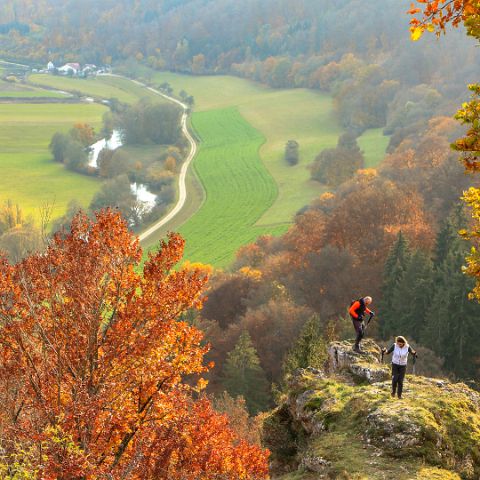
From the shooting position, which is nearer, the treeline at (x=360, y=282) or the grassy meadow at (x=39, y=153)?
the treeline at (x=360, y=282)

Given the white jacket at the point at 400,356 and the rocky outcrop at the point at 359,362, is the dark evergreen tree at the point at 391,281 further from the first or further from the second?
the white jacket at the point at 400,356

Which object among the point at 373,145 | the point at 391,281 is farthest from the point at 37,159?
the point at 391,281

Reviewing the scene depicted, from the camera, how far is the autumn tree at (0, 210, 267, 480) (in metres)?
16.2

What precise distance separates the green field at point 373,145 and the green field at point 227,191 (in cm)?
1981

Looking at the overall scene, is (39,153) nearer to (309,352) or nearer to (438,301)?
(438,301)

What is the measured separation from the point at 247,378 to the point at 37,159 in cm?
10361

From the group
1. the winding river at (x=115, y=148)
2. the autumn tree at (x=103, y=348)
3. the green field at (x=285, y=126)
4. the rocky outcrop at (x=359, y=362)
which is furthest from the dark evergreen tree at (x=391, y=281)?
the winding river at (x=115, y=148)

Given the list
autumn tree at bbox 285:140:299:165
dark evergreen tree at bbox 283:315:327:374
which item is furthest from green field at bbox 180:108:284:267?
dark evergreen tree at bbox 283:315:327:374

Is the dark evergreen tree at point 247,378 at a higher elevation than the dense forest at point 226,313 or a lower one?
lower

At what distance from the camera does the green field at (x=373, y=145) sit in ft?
385

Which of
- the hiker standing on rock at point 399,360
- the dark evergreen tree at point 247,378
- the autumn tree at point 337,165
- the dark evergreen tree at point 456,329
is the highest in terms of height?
the hiker standing on rock at point 399,360

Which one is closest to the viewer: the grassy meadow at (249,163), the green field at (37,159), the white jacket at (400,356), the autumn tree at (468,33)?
the autumn tree at (468,33)

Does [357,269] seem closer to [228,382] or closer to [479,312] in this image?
[479,312]

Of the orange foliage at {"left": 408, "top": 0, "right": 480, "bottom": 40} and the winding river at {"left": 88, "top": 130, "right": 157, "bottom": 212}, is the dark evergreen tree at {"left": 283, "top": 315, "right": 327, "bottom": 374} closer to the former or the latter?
the orange foliage at {"left": 408, "top": 0, "right": 480, "bottom": 40}
